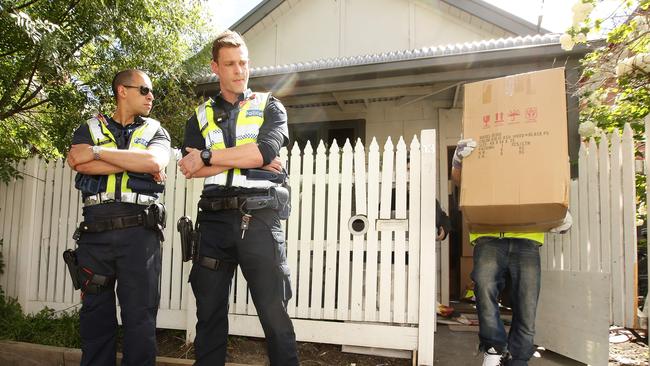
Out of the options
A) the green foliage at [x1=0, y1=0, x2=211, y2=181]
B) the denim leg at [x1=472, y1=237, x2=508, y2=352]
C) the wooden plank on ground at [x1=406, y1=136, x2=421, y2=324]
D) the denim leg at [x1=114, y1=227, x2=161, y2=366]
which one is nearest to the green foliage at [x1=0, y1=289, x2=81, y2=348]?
the green foliage at [x1=0, y1=0, x2=211, y2=181]

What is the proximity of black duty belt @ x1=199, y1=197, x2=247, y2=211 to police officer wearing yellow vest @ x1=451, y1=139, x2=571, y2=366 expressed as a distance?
4.50ft

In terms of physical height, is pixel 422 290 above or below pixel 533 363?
above

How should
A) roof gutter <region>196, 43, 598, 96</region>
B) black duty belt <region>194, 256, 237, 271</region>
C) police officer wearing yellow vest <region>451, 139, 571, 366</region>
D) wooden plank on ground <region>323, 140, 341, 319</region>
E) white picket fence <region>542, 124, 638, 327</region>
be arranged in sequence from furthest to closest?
roof gutter <region>196, 43, 598, 96</region>, wooden plank on ground <region>323, 140, 341, 319</region>, white picket fence <region>542, 124, 638, 327</region>, police officer wearing yellow vest <region>451, 139, 571, 366</region>, black duty belt <region>194, 256, 237, 271</region>

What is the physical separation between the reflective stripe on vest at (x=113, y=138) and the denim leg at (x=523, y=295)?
2.35 metres

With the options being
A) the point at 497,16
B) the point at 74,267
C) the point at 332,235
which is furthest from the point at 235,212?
the point at 497,16

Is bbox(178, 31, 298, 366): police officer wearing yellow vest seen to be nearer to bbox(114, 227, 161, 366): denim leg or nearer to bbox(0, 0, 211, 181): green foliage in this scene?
bbox(114, 227, 161, 366): denim leg

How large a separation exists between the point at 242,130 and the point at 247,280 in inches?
30.1

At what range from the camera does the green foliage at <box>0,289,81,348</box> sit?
3.43 m

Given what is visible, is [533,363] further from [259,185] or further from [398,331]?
[259,185]

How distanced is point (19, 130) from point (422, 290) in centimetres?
401

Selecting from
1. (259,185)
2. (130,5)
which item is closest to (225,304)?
(259,185)

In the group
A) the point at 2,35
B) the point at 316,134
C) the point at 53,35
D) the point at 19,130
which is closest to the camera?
the point at 53,35

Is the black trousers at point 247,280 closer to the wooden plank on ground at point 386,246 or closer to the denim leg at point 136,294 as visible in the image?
the denim leg at point 136,294

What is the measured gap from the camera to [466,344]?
11.6 ft
